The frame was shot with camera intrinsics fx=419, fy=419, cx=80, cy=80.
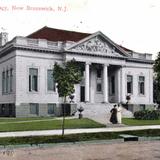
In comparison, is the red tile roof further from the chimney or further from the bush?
the bush

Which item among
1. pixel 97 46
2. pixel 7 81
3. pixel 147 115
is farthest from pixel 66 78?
pixel 97 46

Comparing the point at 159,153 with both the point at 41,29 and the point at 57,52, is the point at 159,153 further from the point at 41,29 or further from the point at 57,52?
the point at 41,29

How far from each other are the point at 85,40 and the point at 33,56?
7681 millimetres

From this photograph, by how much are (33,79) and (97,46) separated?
33.7ft

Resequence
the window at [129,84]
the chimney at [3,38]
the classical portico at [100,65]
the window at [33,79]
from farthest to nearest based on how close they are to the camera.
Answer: the window at [129,84], the chimney at [3,38], the classical portico at [100,65], the window at [33,79]

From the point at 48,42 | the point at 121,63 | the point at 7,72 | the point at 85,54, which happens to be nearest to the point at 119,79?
the point at 121,63

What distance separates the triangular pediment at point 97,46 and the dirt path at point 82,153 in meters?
37.6

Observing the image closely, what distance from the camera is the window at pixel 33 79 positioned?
53656mm

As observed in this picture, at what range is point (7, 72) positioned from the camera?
2205 inches

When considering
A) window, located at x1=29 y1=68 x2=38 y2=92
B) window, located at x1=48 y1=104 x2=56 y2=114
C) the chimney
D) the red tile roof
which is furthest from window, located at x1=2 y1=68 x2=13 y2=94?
the red tile roof

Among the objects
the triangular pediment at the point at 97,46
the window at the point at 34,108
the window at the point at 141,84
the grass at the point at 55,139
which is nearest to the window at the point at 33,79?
the window at the point at 34,108

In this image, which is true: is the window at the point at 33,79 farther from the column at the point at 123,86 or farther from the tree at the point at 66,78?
the tree at the point at 66,78

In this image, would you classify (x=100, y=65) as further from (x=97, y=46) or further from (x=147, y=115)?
(x=147, y=115)

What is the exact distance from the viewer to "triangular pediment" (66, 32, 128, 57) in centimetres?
5584
